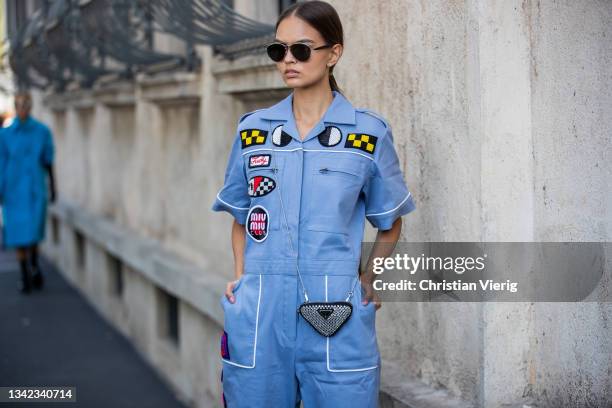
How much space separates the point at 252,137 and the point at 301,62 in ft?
0.94

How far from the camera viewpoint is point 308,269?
320 centimetres

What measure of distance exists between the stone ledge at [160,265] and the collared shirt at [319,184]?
2.88 metres

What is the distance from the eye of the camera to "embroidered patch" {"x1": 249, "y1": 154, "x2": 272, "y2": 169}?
3.28m

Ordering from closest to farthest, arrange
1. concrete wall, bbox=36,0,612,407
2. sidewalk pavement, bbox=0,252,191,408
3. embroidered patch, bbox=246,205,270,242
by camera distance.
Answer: embroidered patch, bbox=246,205,270,242, concrete wall, bbox=36,0,612,407, sidewalk pavement, bbox=0,252,191,408

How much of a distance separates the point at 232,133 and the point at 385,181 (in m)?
3.34

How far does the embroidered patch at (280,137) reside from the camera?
Result: 10.7 ft

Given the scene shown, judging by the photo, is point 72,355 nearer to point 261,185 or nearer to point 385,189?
point 261,185

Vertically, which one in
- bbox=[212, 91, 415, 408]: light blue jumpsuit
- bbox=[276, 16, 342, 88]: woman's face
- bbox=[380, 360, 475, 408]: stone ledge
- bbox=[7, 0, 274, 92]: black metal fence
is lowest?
bbox=[380, 360, 475, 408]: stone ledge

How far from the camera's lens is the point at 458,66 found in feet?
12.4

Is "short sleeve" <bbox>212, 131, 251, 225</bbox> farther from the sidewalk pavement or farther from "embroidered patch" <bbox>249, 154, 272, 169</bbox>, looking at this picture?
the sidewalk pavement

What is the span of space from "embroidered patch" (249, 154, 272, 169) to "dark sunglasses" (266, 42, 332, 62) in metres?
0.29

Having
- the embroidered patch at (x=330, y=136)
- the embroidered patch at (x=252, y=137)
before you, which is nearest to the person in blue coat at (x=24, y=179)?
the embroidered patch at (x=252, y=137)

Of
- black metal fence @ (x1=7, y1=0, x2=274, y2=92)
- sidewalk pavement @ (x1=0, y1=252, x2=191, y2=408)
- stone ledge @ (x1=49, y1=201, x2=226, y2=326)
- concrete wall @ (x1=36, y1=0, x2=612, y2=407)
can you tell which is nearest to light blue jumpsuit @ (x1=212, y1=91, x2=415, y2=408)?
concrete wall @ (x1=36, y1=0, x2=612, y2=407)

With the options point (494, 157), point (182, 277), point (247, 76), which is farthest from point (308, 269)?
point (182, 277)
